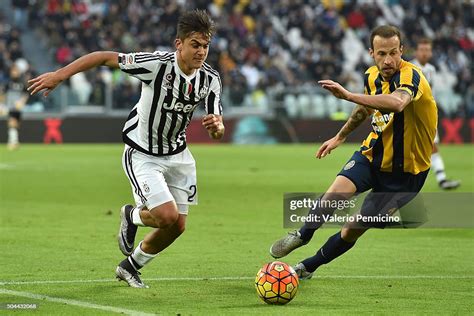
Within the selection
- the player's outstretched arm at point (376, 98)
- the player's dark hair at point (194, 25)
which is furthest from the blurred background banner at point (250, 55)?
the player's outstretched arm at point (376, 98)

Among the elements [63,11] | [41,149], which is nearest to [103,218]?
[41,149]

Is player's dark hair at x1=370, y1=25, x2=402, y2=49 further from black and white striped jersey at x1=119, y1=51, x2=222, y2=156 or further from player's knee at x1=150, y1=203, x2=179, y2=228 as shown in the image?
player's knee at x1=150, y1=203, x2=179, y2=228

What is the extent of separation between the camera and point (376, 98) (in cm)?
748

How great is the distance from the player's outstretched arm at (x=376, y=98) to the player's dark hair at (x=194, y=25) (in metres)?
1.16

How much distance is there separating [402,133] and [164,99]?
1904mm

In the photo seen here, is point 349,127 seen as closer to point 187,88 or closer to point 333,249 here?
point 333,249

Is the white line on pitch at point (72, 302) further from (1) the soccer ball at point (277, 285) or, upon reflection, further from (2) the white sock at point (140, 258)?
(1) the soccer ball at point (277, 285)

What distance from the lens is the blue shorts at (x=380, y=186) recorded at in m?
8.38

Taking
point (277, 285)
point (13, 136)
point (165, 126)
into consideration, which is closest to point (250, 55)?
point (13, 136)

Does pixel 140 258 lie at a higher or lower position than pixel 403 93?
lower

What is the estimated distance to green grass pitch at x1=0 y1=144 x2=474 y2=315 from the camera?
7543mm

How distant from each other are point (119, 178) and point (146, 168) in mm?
11515

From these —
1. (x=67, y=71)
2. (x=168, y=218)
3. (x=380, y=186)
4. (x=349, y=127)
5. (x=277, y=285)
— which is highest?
(x=67, y=71)

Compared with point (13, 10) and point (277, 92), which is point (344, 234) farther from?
point (13, 10)
